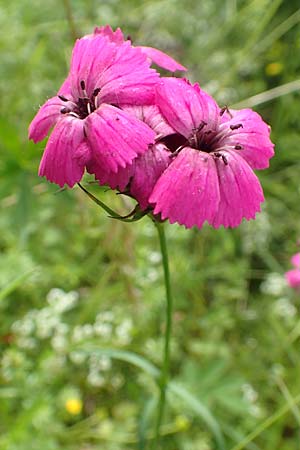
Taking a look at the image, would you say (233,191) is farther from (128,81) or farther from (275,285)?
(275,285)

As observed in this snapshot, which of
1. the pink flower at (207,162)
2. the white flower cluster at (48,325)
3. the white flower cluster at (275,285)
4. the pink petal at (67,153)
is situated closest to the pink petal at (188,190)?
the pink flower at (207,162)

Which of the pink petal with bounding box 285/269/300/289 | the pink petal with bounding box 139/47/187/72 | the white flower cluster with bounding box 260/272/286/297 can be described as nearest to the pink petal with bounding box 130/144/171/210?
the pink petal with bounding box 139/47/187/72

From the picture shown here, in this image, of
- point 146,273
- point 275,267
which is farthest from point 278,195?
point 146,273

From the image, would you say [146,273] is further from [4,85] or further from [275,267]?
[4,85]

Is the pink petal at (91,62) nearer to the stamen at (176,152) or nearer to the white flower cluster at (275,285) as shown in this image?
the stamen at (176,152)

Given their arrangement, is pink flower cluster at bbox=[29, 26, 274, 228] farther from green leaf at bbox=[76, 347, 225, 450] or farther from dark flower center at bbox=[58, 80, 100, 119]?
green leaf at bbox=[76, 347, 225, 450]

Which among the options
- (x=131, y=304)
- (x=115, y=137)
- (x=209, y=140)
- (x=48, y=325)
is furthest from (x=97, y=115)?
(x=131, y=304)
